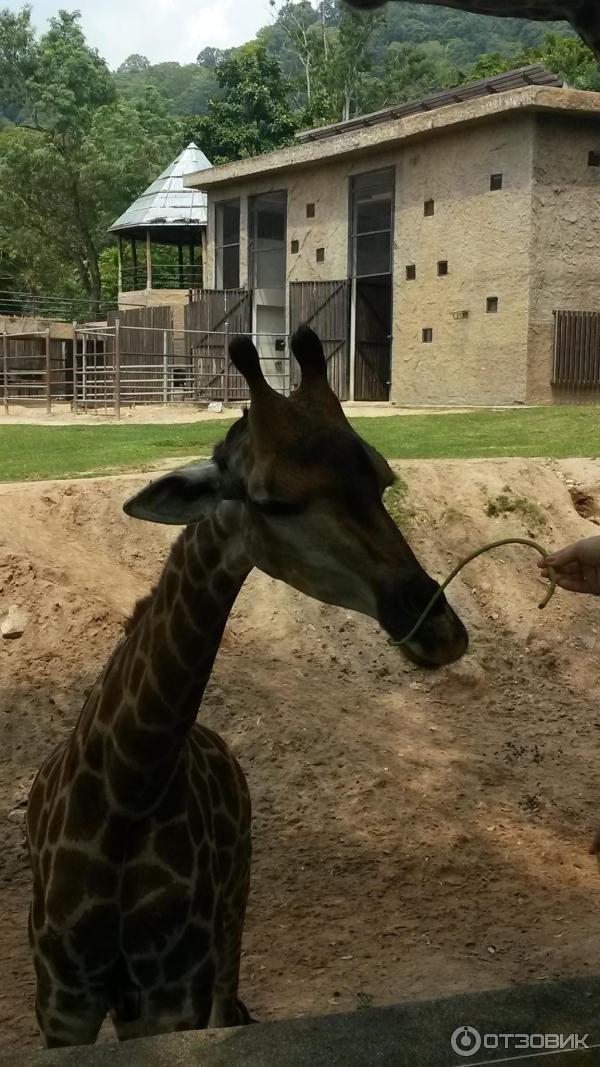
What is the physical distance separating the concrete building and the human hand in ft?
68.1

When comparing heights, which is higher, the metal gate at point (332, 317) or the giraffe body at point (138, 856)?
the metal gate at point (332, 317)

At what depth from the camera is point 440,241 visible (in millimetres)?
25688

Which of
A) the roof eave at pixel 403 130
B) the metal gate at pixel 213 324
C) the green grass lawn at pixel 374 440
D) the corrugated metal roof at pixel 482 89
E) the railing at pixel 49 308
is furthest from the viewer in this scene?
the railing at pixel 49 308

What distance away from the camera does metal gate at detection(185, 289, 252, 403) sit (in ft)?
97.6

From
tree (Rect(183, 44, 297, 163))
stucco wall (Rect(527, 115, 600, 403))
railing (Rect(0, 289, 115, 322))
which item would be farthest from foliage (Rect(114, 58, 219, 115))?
stucco wall (Rect(527, 115, 600, 403))

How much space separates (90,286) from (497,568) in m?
46.8

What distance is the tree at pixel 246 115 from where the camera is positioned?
50469 millimetres

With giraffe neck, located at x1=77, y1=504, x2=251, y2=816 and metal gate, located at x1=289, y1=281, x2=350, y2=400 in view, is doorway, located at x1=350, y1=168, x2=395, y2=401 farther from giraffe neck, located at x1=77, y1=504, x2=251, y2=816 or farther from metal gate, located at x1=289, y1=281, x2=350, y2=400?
giraffe neck, located at x1=77, y1=504, x2=251, y2=816

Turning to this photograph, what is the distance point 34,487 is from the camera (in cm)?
1074

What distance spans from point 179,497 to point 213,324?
28.7 metres

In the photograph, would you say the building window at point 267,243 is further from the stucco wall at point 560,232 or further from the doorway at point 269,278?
the stucco wall at point 560,232

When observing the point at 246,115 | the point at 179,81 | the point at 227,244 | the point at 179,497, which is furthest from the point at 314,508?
the point at 179,81

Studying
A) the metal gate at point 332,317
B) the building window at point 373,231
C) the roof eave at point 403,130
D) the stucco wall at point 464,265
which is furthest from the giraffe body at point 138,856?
the metal gate at point 332,317

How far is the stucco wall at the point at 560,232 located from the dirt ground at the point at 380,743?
1162cm
